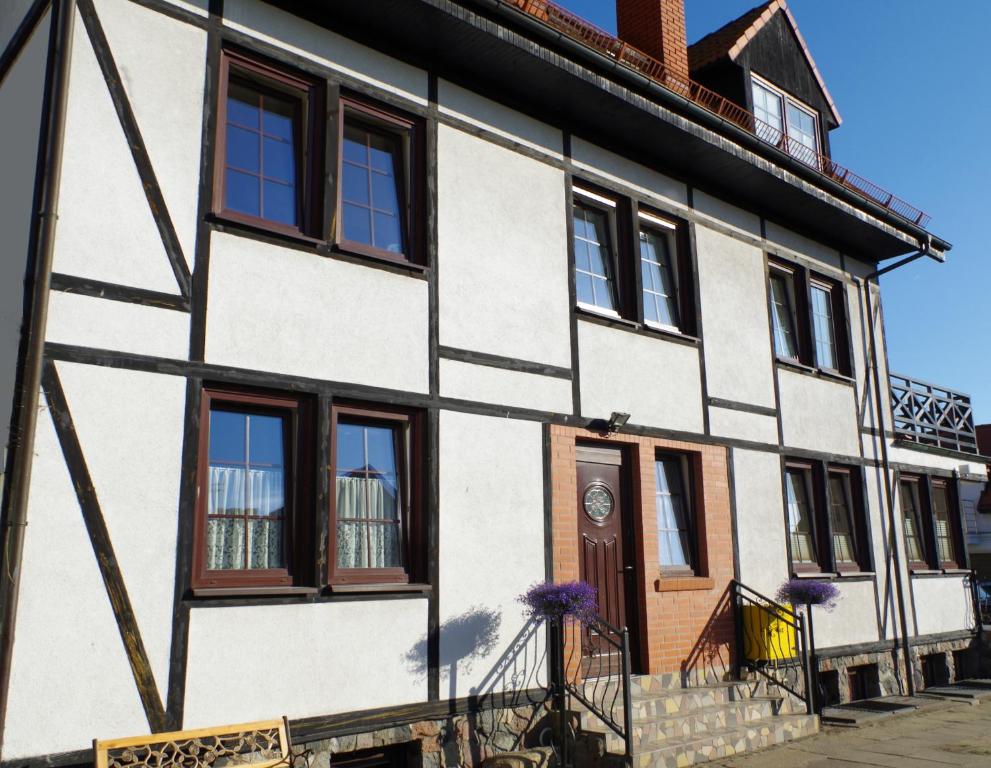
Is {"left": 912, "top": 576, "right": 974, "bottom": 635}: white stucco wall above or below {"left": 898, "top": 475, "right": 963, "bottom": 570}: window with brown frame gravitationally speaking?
below

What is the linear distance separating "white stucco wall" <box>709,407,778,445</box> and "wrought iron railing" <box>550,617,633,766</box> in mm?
2876

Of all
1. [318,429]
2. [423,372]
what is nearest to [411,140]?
[423,372]

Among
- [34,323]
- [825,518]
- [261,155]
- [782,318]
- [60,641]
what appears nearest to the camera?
[60,641]

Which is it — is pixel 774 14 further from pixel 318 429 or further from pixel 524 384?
pixel 318 429

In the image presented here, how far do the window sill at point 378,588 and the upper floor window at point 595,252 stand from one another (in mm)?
3682

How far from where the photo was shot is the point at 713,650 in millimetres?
10086

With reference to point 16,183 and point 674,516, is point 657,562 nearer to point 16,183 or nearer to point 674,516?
point 674,516

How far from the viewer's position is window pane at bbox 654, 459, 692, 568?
10172 millimetres

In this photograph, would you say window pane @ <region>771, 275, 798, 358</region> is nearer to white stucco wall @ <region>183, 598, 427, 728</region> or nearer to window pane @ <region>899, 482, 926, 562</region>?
window pane @ <region>899, 482, 926, 562</region>

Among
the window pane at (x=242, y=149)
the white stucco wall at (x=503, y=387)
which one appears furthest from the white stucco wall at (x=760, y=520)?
the window pane at (x=242, y=149)

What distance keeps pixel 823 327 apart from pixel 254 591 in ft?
32.0

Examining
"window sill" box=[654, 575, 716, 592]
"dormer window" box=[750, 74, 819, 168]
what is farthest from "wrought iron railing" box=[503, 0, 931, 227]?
"window sill" box=[654, 575, 716, 592]

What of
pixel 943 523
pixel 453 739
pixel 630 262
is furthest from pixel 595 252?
pixel 943 523

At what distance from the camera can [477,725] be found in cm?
779
